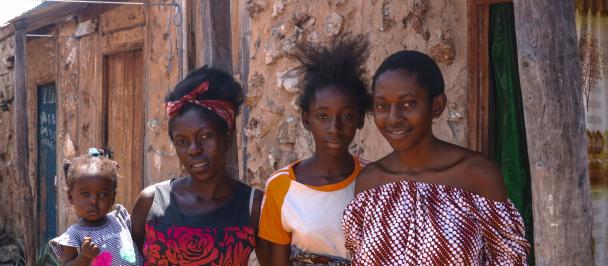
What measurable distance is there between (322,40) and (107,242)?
83.9 inches

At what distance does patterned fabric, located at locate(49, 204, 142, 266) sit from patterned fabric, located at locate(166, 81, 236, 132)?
0.55m

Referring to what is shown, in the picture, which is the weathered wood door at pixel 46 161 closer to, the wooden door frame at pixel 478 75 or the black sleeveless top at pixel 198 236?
the wooden door frame at pixel 478 75

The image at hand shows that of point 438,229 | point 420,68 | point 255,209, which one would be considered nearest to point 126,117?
point 255,209

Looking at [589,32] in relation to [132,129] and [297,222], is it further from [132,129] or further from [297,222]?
[132,129]

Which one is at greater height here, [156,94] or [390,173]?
[156,94]

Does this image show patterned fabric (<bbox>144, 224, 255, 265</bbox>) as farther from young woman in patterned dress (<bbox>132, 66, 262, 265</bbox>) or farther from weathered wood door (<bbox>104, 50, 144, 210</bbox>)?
weathered wood door (<bbox>104, 50, 144, 210</bbox>)

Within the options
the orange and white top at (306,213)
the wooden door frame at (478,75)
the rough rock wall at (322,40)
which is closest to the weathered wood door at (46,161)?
the rough rock wall at (322,40)

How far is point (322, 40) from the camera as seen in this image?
4723 mm

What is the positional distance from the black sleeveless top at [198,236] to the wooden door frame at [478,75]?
1596 mm

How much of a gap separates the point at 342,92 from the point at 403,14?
1.68 meters

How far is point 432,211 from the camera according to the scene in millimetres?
2311

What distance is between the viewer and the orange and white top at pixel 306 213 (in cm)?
263

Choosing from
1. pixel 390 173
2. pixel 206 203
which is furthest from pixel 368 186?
pixel 206 203

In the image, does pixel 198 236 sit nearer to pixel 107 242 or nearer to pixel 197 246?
pixel 197 246
